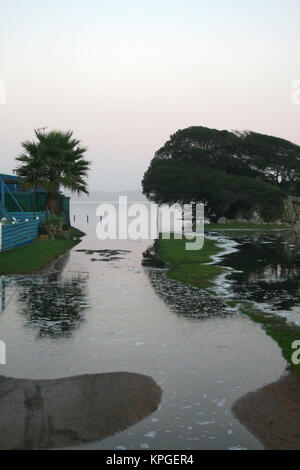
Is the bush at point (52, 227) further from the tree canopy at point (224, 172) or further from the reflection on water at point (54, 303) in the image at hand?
the tree canopy at point (224, 172)

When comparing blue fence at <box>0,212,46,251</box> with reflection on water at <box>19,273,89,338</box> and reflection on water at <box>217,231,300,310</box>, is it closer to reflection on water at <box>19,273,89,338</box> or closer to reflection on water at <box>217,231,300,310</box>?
reflection on water at <box>19,273,89,338</box>

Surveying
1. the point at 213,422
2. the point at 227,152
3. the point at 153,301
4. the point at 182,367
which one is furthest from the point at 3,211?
the point at 227,152

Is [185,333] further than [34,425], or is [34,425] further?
[185,333]

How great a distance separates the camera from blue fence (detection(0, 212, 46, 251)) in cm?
2794

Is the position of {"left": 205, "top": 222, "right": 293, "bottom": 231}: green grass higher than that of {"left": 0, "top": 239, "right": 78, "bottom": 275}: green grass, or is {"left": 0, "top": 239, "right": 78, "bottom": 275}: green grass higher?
{"left": 205, "top": 222, "right": 293, "bottom": 231}: green grass

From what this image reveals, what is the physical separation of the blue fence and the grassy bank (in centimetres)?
48

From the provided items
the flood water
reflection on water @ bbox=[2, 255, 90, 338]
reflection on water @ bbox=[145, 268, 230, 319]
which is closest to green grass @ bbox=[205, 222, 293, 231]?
the flood water

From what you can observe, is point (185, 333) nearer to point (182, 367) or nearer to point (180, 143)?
point (182, 367)

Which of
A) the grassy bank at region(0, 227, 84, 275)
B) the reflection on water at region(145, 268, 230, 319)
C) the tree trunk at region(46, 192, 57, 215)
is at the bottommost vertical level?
the reflection on water at region(145, 268, 230, 319)

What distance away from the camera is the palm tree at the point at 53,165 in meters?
38.6

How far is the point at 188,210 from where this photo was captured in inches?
2891

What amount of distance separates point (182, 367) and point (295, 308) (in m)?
6.62

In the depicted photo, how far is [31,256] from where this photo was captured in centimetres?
2619

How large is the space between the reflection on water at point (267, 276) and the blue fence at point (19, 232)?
1255 cm
